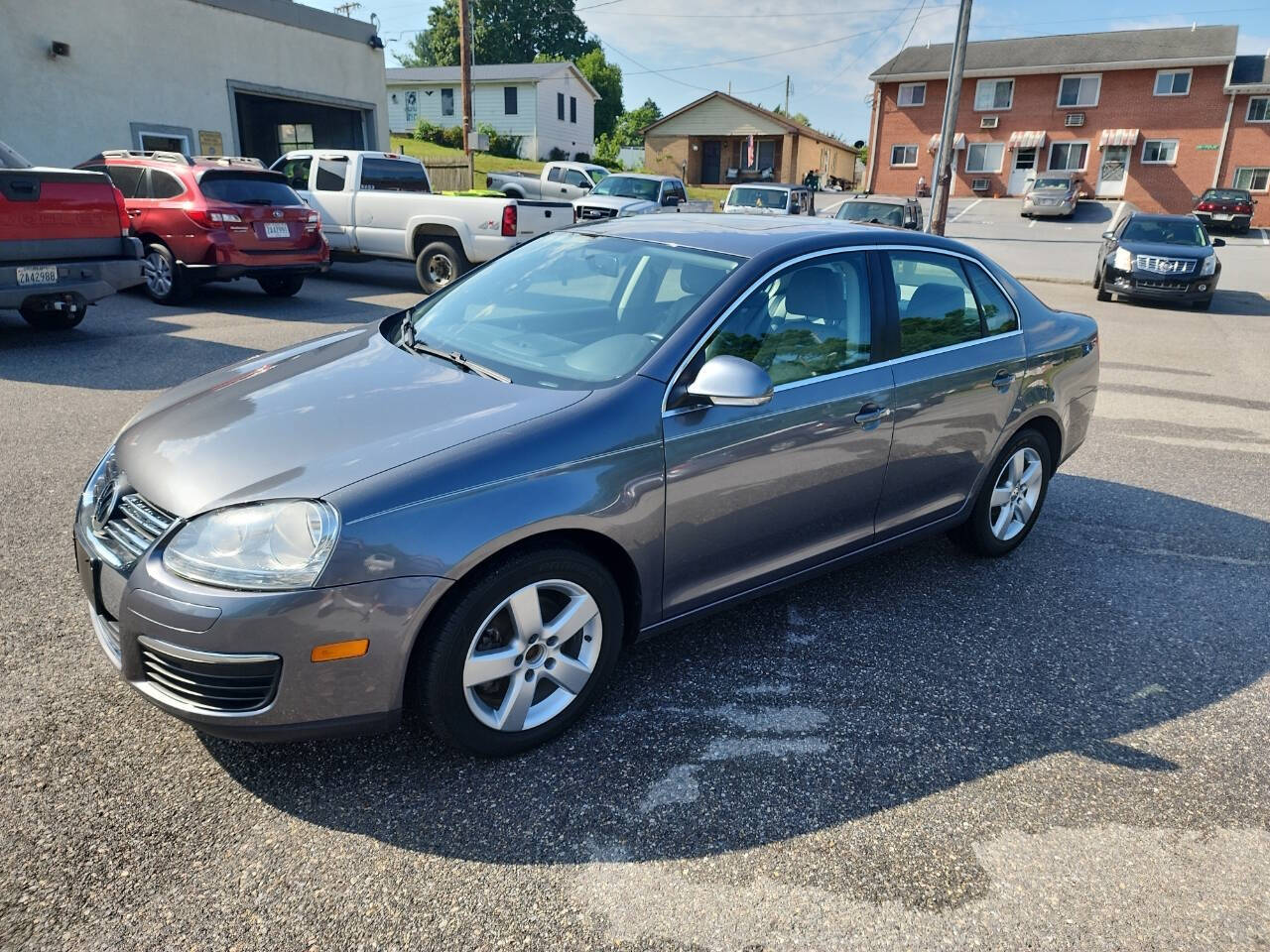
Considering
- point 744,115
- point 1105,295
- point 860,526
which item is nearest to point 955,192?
point 744,115

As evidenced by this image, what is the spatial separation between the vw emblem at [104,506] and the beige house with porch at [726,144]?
2037 inches

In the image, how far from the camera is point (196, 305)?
453 inches

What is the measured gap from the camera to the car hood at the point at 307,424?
105 inches

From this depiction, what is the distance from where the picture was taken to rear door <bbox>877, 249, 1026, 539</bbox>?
3953 mm

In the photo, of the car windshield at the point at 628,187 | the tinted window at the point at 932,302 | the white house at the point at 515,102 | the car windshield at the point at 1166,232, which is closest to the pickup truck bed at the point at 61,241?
the tinted window at the point at 932,302

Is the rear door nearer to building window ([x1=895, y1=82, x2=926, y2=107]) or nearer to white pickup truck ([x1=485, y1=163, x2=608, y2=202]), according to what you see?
white pickup truck ([x1=485, y1=163, x2=608, y2=202])

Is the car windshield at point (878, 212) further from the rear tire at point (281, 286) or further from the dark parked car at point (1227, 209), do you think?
the dark parked car at point (1227, 209)

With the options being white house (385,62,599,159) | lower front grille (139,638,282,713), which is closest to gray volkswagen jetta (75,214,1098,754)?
lower front grille (139,638,282,713)

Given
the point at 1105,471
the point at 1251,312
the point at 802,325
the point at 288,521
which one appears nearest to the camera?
the point at 288,521

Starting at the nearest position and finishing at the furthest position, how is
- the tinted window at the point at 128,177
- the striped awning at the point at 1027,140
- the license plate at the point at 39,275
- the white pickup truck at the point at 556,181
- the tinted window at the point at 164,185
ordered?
the license plate at the point at 39,275
the tinted window at the point at 164,185
the tinted window at the point at 128,177
the white pickup truck at the point at 556,181
the striped awning at the point at 1027,140

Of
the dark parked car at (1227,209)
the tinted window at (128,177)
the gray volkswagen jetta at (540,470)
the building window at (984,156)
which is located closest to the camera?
the gray volkswagen jetta at (540,470)

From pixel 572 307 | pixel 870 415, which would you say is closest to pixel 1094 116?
pixel 870 415

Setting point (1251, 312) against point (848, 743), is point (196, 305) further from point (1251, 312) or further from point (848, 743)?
point (1251, 312)

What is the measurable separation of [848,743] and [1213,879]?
1104 millimetres
